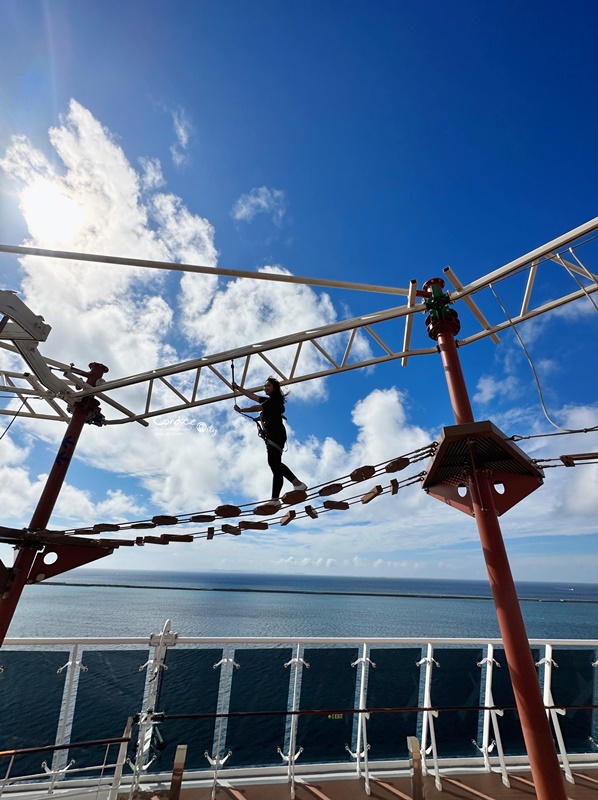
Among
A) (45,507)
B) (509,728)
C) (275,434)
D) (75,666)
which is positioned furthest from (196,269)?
(509,728)

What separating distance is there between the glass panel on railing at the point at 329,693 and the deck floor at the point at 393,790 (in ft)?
1.24

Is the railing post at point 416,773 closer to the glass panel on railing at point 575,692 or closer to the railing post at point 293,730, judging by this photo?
the railing post at point 293,730


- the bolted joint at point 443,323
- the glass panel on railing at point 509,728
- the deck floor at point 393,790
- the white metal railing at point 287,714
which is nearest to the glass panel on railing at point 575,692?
the white metal railing at point 287,714

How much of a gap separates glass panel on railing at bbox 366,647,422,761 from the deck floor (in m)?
0.38

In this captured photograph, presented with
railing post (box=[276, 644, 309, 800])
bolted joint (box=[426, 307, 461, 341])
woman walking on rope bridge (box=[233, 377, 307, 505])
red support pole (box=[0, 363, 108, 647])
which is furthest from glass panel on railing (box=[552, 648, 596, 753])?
red support pole (box=[0, 363, 108, 647])

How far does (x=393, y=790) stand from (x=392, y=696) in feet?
3.40

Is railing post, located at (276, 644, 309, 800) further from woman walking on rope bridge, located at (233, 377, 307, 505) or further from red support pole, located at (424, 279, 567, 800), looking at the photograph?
red support pole, located at (424, 279, 567, 800)

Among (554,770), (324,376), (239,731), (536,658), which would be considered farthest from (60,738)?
(536,658)

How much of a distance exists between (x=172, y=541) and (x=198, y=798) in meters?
3.35

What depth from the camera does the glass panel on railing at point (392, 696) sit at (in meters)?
5.57

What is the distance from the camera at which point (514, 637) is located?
176 inches

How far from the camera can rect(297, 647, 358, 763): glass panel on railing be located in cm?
542

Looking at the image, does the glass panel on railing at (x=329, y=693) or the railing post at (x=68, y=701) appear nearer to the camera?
the railing post at (x=68, y=701)

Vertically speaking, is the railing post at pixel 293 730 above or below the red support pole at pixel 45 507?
below
